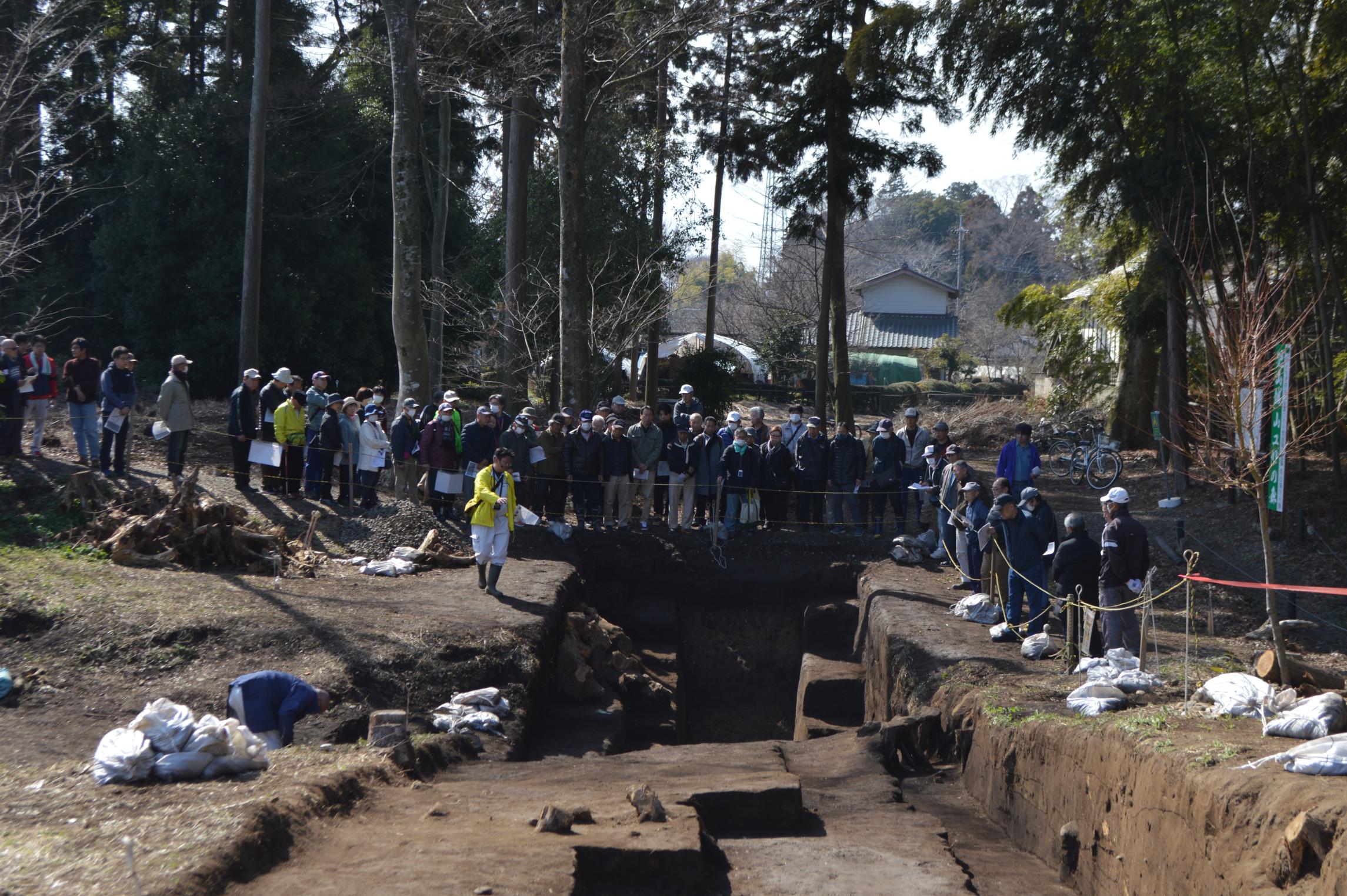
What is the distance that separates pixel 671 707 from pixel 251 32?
2212 centimetres

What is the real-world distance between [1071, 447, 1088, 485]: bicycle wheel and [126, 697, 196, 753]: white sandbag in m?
18.8

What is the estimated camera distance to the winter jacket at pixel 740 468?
17.1 meters

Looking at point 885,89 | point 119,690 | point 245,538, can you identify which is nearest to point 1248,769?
point 119,690

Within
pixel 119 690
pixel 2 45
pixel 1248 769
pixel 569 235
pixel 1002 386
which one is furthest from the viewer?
pixel 1002 386

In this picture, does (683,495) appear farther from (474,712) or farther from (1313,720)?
(1313,720)

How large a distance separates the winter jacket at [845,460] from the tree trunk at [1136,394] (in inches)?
411

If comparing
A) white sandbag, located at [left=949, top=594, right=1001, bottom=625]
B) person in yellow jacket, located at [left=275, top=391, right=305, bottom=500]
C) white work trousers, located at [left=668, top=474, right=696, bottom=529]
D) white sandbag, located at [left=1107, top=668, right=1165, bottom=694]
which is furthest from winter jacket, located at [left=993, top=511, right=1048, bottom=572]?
person in yellow jacket, located at [left=275, top=391, right=305, bottom=500]

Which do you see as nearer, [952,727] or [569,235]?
[952,727]

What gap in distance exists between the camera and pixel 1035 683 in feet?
34.2

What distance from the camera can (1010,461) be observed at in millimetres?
15594

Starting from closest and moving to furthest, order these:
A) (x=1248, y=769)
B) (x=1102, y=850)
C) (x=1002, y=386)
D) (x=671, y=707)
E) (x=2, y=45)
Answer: (x=1248, y=769) → (x=1102, y=850) → (x=671, y=707) → (x=2, y=45) → (x=1002, y=386)

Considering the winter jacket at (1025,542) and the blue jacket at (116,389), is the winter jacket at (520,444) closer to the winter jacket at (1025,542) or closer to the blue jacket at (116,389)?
the blue jacket at (116,389)

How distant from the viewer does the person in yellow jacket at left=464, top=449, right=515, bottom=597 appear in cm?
1321

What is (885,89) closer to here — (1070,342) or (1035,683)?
(1070,342)
